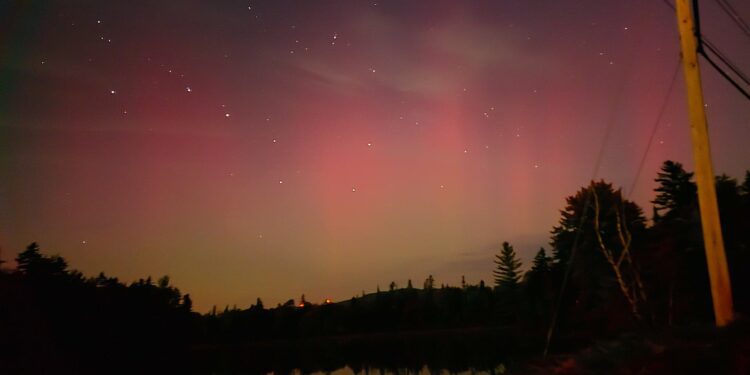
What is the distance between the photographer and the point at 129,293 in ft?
188

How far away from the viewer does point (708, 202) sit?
39.5ft

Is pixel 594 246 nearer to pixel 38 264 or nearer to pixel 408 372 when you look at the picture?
pixel 408 372

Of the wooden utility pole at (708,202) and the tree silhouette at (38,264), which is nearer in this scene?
the wooden utility pole at (708,202)

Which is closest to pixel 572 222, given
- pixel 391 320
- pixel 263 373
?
pixel 263 373

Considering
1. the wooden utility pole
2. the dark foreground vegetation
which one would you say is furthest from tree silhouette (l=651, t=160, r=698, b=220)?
the wooden utility pole

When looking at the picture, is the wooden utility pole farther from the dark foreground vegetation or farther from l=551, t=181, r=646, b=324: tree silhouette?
l=551, t=181, r=646, b=324: tree silhouette

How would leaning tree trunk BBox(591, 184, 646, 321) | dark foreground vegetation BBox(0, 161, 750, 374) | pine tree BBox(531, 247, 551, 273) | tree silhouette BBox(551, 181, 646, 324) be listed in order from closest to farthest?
dark foreground vegetation BBox(0, 161, 750, 374)
leaning tree trunk BBox(591, 184, 646, 321)
tree silhouette BBox(551, 181, 646, 324)
pine tree BBox(531, 247, 551, 273)

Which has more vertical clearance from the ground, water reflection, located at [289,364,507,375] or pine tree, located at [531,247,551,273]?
pine tree, located at [531,247,551,273]

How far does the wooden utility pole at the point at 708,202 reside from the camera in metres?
12.0

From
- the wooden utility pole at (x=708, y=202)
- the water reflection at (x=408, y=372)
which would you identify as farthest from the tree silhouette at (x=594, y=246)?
the wooden utility pole at (x=708, y=202)

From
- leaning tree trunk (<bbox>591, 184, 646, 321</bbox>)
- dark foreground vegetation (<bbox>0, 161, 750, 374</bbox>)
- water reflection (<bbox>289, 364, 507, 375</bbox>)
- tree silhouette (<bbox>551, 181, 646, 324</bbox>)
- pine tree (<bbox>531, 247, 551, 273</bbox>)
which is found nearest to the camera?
dark foreground vegetation (<bbox>0, 161, 750, 374</bbox>)

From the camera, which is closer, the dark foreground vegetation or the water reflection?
the dark foreground vegetation

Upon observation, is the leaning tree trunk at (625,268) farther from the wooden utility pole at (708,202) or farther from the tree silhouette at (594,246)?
the wooden utility pole at (708,202)

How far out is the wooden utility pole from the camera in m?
12.0
